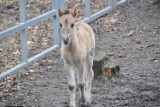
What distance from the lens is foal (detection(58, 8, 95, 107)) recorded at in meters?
7.39

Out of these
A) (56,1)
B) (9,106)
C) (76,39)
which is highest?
(56,1)

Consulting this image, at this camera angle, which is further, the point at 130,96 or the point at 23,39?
the point at 23,39

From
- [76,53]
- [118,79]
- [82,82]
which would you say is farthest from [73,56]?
[118,79]

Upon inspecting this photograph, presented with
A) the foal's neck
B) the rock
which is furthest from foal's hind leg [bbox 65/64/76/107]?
the rock

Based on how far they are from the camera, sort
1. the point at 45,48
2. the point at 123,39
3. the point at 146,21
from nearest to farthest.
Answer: the point at 45,48 < the point at 123,39 < the point at 146,21

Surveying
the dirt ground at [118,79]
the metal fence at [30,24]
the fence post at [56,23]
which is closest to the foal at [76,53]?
the dirt ground at [118,79]

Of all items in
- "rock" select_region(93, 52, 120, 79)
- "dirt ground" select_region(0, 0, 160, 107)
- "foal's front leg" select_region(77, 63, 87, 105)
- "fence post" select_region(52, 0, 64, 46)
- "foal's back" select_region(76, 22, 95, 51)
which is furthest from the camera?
"fence post" select_region(52, 0, 64, 46)

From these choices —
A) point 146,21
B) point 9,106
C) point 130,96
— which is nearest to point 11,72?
point 9,106

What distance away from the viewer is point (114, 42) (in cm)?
1273

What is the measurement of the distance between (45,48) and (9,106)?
3.86 metres

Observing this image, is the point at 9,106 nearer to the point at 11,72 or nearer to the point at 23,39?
the point at 11,72

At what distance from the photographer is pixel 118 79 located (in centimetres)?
965

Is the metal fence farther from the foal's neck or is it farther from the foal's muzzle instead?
the foal's muzzle

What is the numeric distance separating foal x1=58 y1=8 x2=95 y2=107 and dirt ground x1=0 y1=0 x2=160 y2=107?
0.46 metres
